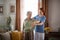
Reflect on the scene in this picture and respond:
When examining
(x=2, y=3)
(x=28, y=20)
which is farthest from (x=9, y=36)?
(x=2, y=3)

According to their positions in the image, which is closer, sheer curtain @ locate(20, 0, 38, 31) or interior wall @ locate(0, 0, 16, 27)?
sheer curtain @ locate(20, 0, 38, 31)

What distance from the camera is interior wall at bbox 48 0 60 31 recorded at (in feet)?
13.9

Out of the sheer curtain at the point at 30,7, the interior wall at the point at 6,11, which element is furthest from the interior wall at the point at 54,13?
the interior wall at the point at 6,11

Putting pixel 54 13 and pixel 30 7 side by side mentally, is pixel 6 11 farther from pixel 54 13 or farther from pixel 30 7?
pixel 54 13

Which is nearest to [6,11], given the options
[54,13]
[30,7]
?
[30,7]

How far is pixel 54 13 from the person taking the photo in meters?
4.25

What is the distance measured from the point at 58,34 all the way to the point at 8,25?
1.30m

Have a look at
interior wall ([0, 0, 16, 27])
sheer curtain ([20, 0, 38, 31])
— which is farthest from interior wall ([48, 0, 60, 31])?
interior wall ([0, 0, 16, 27])

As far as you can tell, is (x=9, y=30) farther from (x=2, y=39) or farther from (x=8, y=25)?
(x=2, y=39)

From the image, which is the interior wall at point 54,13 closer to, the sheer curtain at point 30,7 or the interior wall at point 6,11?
the sheer curtain at point 30,7

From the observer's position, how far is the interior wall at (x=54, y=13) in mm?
4227

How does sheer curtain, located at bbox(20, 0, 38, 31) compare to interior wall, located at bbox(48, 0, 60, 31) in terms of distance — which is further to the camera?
interior wall, located at bbox(48, 0, 60, 31)

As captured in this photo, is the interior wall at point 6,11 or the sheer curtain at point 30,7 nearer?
the sheer curtain at point 30,7

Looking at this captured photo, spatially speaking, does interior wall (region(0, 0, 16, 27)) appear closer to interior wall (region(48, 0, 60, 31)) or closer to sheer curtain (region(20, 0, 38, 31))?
sheer curtain (region(20, 0, 38, 31))
